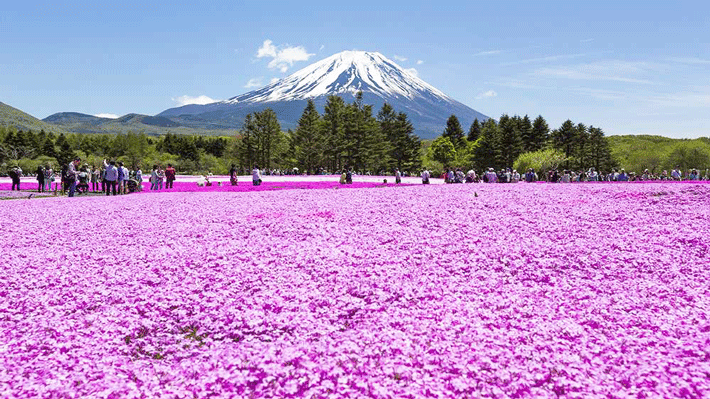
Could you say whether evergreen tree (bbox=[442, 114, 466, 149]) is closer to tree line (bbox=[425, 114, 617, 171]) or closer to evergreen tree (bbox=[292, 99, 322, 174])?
tree line (bbox=[425, 114, 617, 171])

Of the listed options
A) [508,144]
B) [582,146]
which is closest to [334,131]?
[508,144]

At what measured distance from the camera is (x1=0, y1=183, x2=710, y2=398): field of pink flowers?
523 centimetres

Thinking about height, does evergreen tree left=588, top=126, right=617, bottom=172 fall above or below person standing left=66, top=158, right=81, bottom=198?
above

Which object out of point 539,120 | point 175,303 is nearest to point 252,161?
point 539,120

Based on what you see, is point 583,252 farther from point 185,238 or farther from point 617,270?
point 185,238

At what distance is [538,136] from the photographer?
361 ft

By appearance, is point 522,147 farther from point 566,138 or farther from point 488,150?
point 566,138

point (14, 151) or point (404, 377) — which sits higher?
point (14, 151)

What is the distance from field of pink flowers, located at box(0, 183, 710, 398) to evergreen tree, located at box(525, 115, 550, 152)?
100815 mm

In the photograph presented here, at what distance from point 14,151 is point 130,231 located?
122 metres

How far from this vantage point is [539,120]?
110 meters

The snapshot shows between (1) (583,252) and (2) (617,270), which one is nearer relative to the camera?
(2) (617,270)

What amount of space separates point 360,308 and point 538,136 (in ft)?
370

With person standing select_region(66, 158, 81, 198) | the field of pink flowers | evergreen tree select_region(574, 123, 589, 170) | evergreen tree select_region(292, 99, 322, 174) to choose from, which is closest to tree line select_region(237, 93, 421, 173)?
evergreen tree select_region(292, 99, 322, 174)
